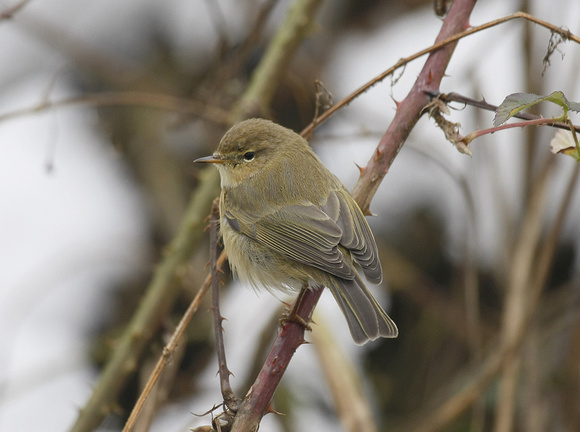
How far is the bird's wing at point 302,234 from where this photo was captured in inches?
106

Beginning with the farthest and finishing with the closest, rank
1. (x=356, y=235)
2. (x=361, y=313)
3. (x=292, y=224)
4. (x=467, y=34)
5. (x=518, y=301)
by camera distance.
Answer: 1. (x=518, y=301)
2. (x=292, y=224)
3. (x=356, y=235)
4. (x=361, y=313)
5. (x=467, y=34)

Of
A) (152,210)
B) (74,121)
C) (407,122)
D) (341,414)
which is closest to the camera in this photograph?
(407,122)

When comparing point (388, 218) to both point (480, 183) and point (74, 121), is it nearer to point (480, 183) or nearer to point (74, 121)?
point (480, 183)

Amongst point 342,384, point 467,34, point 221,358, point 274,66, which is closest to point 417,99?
point 467,34

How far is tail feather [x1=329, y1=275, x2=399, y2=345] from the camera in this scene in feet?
8.22

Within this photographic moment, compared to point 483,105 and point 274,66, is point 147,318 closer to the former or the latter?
point 274,66

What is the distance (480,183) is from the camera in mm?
3895

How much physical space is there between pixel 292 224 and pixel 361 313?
0.61 m

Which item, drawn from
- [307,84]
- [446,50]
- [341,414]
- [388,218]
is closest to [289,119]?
[307,84]

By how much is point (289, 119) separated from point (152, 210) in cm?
128

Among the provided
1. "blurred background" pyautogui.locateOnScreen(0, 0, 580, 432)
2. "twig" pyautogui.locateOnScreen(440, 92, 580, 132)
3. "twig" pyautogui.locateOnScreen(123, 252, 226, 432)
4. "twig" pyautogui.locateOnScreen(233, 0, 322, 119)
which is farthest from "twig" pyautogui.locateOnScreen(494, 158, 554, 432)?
"twig" pyautogui.locateOnScreen(123, 252, 226, 432)

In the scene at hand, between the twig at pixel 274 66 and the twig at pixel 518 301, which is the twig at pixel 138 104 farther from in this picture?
the twig at pixel 518 301

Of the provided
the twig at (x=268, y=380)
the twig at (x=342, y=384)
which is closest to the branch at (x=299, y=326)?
the twig at (x=268, y=380)

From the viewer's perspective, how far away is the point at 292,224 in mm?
3010
